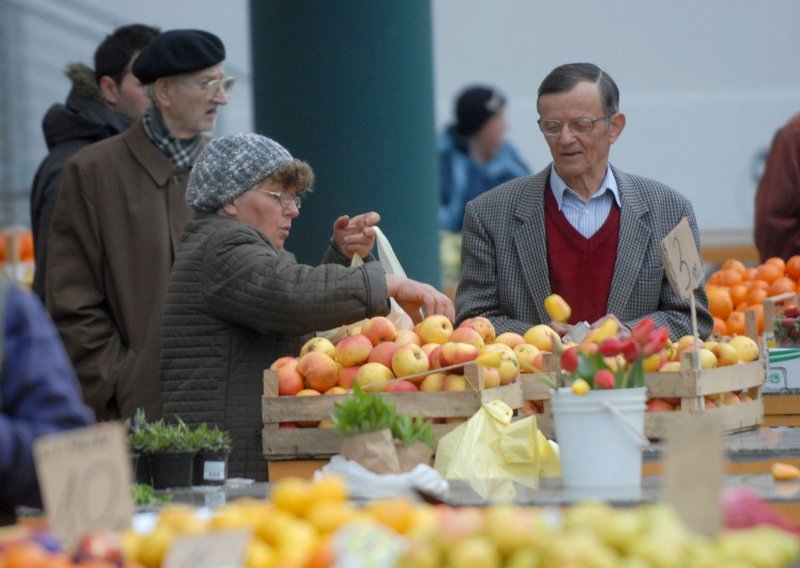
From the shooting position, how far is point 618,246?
4633 millimetres

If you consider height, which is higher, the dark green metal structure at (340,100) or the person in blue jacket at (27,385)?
the dark green metal structure at (340,100)

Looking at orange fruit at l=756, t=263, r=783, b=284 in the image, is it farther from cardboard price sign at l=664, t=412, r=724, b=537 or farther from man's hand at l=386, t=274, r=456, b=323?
cardboard price sign at l=664, t=412, r=724, b=537

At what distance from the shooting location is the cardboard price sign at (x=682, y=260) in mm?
3846

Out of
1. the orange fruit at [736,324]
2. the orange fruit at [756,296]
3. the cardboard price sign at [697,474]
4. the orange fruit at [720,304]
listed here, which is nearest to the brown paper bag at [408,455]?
the cardboard price sign at [697,474]

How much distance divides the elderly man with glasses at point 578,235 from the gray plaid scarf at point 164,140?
1.05 meters

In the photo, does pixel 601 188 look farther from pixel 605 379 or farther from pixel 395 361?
pixel 605 379

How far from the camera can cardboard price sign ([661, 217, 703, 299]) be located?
151 inches

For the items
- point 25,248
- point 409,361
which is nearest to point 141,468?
point 409,361

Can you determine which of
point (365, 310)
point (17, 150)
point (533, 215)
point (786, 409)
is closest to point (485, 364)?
point (365, 310)

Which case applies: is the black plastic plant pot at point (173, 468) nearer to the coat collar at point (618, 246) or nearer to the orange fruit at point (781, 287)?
the coat collar at point (618, 246)

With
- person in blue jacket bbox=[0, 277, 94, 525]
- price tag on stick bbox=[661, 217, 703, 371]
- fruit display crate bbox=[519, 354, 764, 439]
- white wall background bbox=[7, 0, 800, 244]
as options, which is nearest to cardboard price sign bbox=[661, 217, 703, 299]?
price tag on stick bbox=[661, 217, 703, 371]

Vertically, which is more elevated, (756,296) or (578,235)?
(578,235)

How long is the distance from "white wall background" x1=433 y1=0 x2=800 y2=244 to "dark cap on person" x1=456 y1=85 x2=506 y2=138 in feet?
2.57

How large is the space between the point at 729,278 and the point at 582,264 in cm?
161
